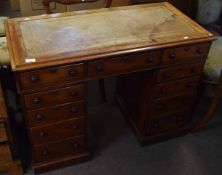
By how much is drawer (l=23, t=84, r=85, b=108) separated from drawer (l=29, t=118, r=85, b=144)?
0.48 ft

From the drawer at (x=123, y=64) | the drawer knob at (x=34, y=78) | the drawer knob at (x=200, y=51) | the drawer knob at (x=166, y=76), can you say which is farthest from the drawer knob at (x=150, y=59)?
the drawer knob at (x=34, y=78)

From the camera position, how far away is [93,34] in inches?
56.3

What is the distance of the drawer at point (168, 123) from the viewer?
69.6 inches

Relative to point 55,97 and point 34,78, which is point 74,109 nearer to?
point 55,97

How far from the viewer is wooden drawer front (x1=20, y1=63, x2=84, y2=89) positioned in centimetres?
125

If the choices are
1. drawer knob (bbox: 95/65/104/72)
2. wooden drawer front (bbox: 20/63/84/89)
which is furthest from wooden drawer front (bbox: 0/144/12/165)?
drawer knob (bbox: 95/65/104/72)

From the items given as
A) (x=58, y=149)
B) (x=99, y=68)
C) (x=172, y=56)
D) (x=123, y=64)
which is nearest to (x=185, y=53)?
(x=172, y=56)

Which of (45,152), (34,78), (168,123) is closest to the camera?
(34,78)

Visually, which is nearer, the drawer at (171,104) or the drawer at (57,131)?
the drawer at (57,131)

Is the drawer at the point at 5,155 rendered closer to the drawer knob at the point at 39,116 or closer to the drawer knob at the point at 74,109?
the drawer knob at the point at 39,116

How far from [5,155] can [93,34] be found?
75cm

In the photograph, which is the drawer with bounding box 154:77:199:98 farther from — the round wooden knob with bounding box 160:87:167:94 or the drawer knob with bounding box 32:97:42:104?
the drawer knob with bounding box 32:97:42:104

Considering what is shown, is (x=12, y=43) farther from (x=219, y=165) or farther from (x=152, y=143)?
(x=219, y=165)

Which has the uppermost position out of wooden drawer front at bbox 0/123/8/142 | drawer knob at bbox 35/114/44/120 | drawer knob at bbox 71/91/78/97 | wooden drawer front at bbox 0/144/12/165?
drawer knob at bbox 71/91/78/97
